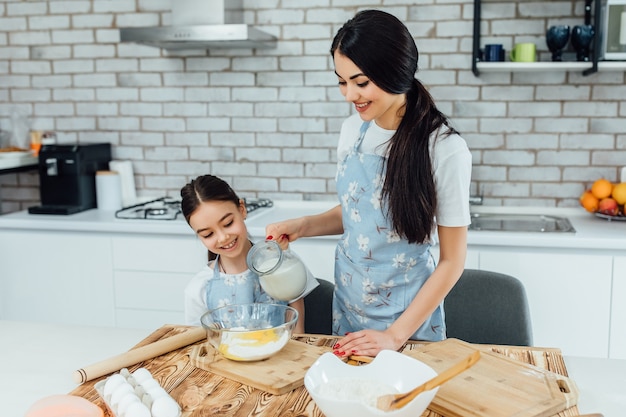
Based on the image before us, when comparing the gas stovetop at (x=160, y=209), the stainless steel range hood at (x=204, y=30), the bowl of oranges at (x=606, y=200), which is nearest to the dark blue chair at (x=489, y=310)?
the bowl of oranges at (x=606, y=200)

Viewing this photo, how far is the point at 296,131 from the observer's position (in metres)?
3.33

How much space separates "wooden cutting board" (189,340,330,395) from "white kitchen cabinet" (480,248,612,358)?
144 cm

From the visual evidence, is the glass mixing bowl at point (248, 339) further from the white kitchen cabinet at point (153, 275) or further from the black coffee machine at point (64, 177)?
the black coffee machine at point (64, 177)

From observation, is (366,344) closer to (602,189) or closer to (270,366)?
(270,366)

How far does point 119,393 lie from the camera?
1.17 m

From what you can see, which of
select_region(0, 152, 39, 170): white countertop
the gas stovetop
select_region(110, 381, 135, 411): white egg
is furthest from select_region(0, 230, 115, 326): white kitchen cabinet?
select_region(110, 381, 135, 411): white egg

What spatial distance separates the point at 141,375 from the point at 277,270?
414 mm

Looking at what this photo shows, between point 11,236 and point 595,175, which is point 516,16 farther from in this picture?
point 11,236

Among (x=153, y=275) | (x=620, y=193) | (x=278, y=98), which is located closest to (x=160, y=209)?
(x=153, y=275)

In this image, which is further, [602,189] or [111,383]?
[602,189]

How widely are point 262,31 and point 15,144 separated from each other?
5.06ft

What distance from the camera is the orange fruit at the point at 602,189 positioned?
2941mm

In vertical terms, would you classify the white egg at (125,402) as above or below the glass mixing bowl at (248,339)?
below

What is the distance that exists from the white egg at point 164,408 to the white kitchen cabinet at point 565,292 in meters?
1.77
